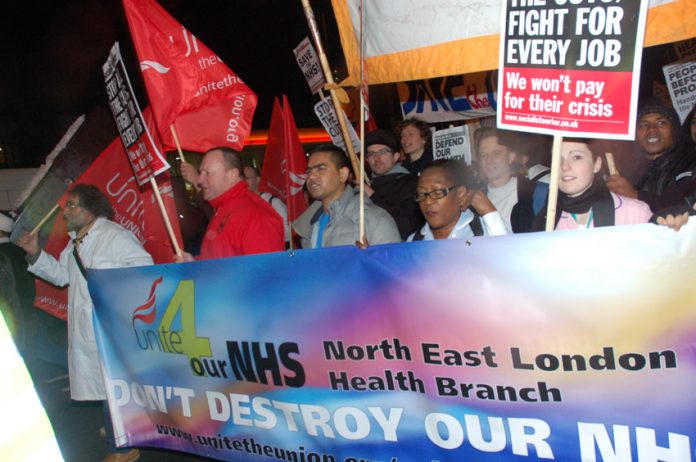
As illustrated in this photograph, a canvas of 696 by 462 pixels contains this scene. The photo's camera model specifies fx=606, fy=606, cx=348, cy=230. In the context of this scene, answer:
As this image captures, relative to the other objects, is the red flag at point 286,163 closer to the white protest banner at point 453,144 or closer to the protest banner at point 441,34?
the white protest banner at point 453,144

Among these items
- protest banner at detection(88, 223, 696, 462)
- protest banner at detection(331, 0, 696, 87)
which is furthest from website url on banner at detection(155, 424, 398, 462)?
protest banner at detection(331, 0, 696, 87)

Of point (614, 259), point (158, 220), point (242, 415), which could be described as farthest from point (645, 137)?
point (158, 220)

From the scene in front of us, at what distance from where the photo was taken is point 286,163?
5.76m

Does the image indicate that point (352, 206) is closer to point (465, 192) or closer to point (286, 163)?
point (465, 192)

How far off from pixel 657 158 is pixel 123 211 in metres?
4.61

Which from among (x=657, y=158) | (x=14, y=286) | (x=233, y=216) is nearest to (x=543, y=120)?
(x=233, y=216)

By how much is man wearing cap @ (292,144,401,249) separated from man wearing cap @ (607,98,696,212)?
1.50 m

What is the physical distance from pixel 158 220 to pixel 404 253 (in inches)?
148

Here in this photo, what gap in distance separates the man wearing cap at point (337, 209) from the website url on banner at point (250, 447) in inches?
47.7

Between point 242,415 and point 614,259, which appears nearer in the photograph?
point 614,259

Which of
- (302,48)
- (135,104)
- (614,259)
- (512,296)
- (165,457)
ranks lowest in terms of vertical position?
(165,457)

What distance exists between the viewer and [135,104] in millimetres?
3869

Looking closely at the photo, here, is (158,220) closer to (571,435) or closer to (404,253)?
(404,253)

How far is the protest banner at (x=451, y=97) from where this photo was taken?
20.2 ft
